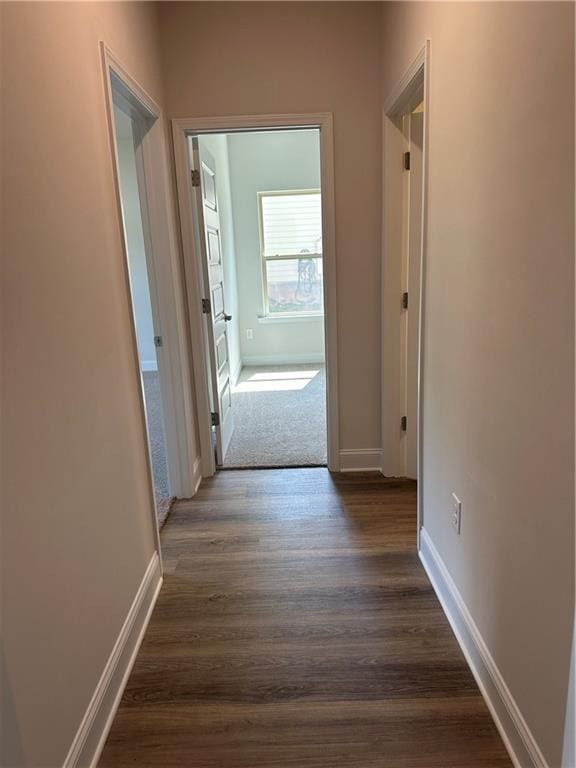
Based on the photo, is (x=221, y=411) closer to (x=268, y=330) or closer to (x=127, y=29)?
(x=127, y=29)

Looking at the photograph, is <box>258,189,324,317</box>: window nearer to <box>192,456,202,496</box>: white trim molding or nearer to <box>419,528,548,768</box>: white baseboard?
<box>192,456,202,496</box>: white trim molding

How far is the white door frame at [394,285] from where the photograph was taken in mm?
2137

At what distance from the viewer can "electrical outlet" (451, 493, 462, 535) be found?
1727mm

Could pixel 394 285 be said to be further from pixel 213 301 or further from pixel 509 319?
pixel 509 319

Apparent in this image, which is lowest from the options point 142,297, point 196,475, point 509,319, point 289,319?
point 196,475

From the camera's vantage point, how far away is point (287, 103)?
2.59m

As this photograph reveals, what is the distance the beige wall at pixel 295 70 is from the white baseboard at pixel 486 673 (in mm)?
1784

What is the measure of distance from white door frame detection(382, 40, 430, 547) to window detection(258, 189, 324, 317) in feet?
11.0

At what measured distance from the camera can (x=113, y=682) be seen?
156 centimetres

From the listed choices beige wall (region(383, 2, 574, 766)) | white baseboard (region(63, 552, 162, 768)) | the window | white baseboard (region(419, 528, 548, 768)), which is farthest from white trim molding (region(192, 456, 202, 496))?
the window

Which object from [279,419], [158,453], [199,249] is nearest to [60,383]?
[199,249]

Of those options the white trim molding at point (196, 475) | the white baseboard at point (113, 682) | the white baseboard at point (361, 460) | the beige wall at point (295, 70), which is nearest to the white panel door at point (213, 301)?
the white trim molding at point (196, 475)

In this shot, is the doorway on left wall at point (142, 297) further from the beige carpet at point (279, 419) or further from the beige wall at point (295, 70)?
the beige wall at point (295, 70)

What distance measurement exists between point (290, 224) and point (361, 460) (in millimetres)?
3854
